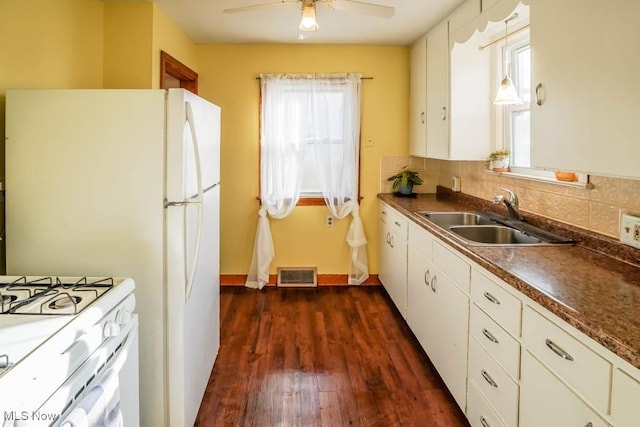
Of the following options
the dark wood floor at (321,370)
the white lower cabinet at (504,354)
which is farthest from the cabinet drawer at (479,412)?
the dark wood floor at (321,370)

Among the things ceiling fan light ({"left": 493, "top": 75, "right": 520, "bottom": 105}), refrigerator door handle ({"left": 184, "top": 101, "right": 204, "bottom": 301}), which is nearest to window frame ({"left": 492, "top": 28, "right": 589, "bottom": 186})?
ceiling fan light ({"left": 493, "top": 75, "right": 520, "bottom": 105})

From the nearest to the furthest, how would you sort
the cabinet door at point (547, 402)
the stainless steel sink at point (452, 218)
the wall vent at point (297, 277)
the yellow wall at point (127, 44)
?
the cabinet door at point (547, 402) < the yellow wall at point (127, 44) < the stainless steel sink at point (452, 218) < the wall vent at point (297, 277)

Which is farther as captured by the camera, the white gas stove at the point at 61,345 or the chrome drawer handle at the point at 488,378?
the chrome drawer handle at the point at 488,378

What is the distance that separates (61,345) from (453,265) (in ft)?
5.75

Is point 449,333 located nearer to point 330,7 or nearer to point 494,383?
point 494,383

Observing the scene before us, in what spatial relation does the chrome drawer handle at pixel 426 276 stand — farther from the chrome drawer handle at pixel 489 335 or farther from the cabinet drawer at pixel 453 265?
the chrome drawer handle at pixel 489 335

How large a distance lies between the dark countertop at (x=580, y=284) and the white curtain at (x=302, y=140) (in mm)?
1932

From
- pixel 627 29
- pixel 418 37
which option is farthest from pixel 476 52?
pixel 627 29

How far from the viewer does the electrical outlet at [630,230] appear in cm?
181

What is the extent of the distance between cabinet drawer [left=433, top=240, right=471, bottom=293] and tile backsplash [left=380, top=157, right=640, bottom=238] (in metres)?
0.63

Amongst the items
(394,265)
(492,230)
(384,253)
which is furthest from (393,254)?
(492,230)

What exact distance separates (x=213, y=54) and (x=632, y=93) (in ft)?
11.7

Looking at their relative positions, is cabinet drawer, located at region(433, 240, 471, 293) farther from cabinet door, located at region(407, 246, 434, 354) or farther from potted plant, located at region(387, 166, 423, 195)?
potted plant, located at region(387, 166, 423, 195)

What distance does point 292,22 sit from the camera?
11.4 feet
